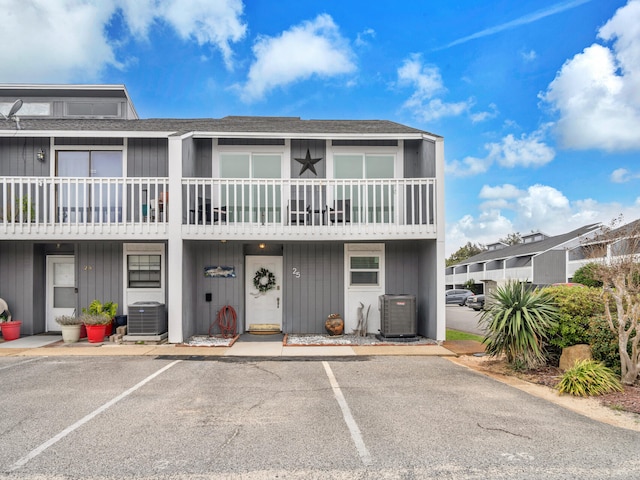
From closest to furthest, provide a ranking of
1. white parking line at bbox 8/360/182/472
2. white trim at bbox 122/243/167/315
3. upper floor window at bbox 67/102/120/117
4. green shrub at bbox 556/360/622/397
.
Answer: white parking line at bbox 8/360/182/472 → green shrub at bbox 556/360/622/397 → white trim at bbox 122/243/167/315 → upper floor window at bbox 67/102/120/117

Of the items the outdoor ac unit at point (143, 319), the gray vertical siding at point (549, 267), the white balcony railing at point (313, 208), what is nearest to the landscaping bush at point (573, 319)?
the white balcony railing at point (313, 208)

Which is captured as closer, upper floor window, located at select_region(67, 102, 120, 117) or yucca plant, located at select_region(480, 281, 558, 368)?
yucca plant, located at select_region(480, 281, 558, 368)

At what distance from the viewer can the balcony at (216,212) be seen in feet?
30.3

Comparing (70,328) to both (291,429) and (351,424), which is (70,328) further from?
(351,424)

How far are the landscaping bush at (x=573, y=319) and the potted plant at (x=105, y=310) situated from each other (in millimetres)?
10113

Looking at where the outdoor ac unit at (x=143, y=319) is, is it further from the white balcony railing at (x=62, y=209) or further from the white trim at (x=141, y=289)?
the white balcony railing at (x=62, y=209)

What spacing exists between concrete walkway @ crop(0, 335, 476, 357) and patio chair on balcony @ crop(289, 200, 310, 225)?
10.3ft

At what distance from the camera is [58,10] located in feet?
38.7

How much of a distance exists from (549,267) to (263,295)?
2635 centimetres

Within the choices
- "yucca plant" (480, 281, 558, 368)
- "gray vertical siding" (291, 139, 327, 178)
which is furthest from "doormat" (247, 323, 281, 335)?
"yucca plant" (480, 281, 558, 368)

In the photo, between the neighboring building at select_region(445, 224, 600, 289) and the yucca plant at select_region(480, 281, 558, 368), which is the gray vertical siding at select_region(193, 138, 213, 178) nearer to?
the yucca plant at select_region(480, 281, 558, 368)

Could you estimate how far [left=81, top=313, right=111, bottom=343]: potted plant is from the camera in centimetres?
945

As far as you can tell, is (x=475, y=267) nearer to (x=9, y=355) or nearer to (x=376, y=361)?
(x=376, y=361)

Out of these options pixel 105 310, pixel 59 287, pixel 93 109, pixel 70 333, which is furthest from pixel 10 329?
pixel 93 109
